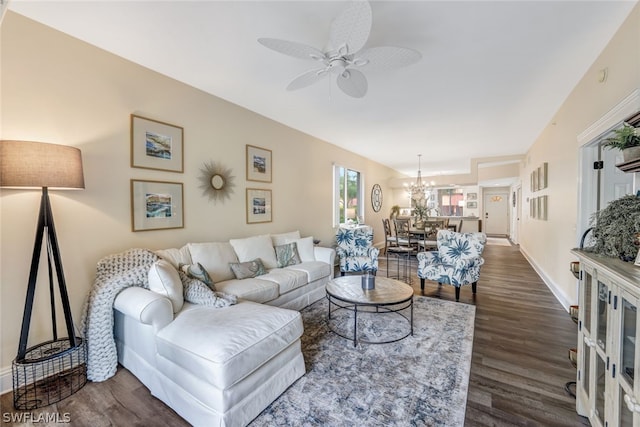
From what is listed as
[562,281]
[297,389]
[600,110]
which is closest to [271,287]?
[297,389]

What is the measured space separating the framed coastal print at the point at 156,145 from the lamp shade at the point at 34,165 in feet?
2.31

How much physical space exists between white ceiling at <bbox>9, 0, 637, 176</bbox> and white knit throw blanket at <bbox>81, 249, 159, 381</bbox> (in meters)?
1.99

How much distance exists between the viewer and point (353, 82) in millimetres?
2326

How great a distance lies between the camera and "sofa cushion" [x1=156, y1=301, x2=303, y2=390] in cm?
154

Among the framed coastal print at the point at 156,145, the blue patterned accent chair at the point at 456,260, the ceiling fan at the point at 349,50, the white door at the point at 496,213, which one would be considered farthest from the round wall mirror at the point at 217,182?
the white door at the point at 496,213

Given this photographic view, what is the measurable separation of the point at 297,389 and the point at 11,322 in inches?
88.3

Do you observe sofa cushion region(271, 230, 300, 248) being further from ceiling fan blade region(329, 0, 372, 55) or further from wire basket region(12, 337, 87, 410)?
ceiling fan blade region(329, 0, 372, 55)

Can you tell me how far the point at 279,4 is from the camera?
6.04ft

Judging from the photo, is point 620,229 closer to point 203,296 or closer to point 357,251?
point 203,296

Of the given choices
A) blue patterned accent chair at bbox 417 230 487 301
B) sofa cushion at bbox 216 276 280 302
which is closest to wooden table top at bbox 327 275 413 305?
sofa cushion at bbox 216 276 280 302

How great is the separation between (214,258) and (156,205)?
2.76ft

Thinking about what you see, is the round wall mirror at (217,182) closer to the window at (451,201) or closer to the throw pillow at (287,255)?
the throw pillow at (287,255)

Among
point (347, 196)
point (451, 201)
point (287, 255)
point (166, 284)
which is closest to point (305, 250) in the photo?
point (287, 255)

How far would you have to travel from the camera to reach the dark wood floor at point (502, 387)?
167 cm
